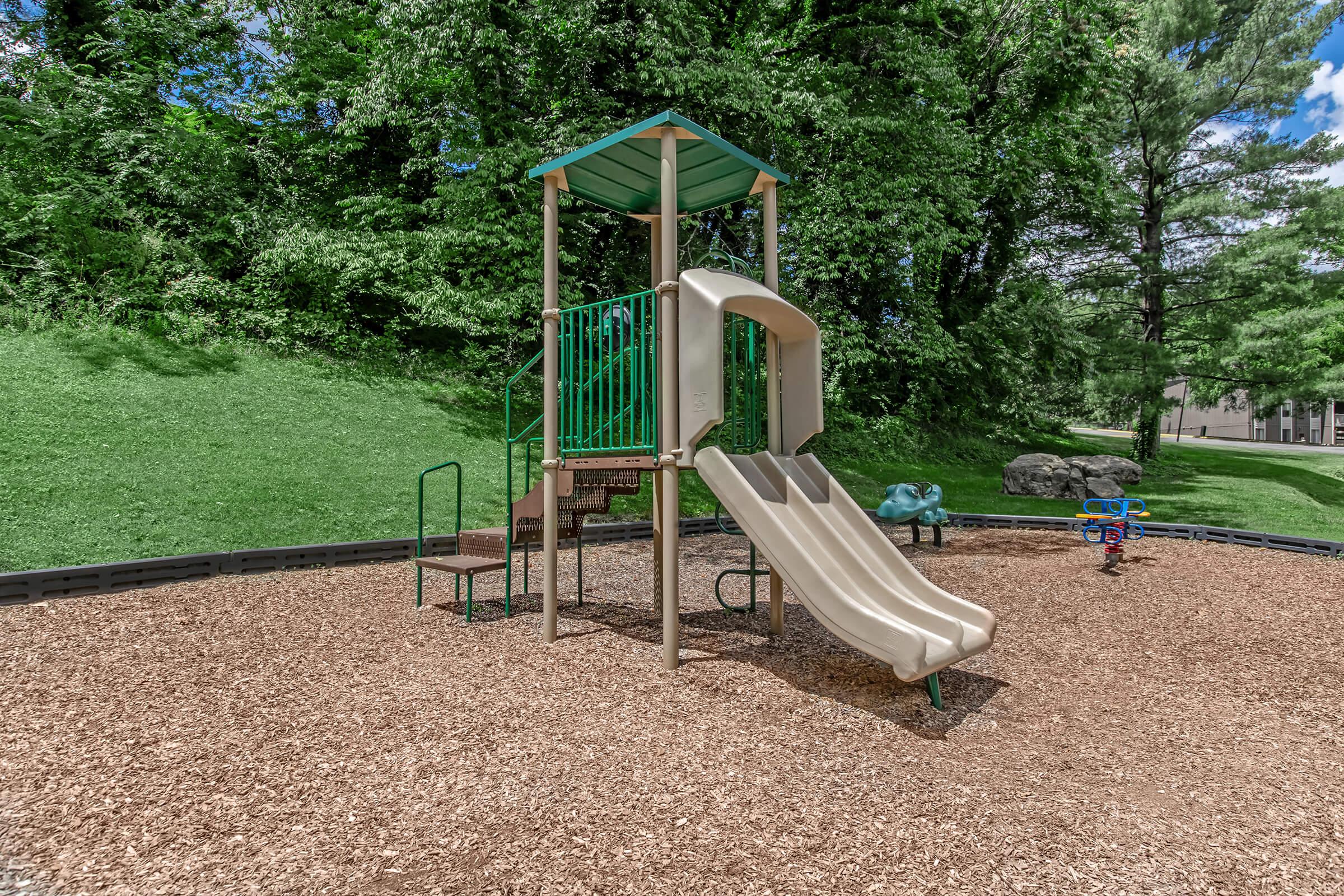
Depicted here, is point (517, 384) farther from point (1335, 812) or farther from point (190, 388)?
point (1335, 812)

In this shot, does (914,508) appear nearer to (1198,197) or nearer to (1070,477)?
(1070,477)

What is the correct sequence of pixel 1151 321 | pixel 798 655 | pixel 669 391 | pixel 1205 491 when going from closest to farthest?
pixel 669 391 → pixel 798 655 → pixel 1205 491 → pixel 1151 321

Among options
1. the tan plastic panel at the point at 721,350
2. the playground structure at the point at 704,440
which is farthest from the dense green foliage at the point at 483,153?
the tan plastic panel at the point at 721,350

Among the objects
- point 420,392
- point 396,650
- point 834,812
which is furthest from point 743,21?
point 834,812

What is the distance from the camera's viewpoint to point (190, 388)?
34.7 ft

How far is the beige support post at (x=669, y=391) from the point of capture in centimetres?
458

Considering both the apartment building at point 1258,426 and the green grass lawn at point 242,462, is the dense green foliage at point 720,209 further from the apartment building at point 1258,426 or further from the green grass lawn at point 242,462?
the apartment building at point 1258,426

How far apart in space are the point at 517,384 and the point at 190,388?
19.7 ft

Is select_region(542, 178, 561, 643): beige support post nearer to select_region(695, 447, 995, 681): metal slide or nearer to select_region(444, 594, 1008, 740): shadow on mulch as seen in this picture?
select_region(444, 594, 1008, 740): shadow on mulch

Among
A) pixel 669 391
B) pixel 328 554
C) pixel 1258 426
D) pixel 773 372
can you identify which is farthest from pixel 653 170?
pixel 1258 426

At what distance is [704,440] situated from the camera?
5.11 meters

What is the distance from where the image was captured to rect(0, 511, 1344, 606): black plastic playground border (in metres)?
5.80

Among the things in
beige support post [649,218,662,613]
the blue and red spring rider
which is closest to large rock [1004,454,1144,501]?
the blue and red spring rider

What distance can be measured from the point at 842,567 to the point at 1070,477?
11149mm
